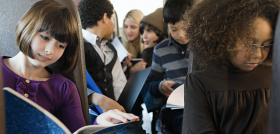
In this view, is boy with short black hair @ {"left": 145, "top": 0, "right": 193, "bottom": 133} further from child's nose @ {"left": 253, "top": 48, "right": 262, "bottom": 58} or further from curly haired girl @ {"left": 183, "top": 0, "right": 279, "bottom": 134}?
child's nose @ {"left": 253, "top": 48, "right": 262, "bottom": 58}

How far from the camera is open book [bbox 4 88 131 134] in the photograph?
516 millimetres

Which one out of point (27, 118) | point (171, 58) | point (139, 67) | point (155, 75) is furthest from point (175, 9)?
point (27, 118)

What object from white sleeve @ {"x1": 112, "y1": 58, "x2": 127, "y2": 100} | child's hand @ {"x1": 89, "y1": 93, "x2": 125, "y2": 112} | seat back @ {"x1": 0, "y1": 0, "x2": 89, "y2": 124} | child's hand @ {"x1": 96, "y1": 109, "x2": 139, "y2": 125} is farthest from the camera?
white sleeve @ {"x1": 112, "y1": 58, "x2": 127, "y2": 100}

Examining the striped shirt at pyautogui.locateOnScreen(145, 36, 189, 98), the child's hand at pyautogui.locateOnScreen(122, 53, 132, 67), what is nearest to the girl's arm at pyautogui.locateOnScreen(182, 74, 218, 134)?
the striped shirt at pyautogui.locateOnScreen(145, 36, 189, 98)

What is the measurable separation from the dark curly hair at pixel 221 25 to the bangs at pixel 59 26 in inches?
16.7

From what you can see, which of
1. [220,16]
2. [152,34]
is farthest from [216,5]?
[152,34]

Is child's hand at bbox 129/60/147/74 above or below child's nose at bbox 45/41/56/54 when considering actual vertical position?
below

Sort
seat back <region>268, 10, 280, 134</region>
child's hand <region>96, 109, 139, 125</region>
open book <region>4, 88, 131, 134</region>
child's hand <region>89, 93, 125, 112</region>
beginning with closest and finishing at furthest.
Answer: seat back <region>268, 10, 280, 134</region>
open book <region>4, 88, 131, 134</region>
child's hand <region>96, 109, 139, 125</region>
child's hand <region>89, 93, 125, 112</region>

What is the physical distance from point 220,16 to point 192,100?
0.87 ft

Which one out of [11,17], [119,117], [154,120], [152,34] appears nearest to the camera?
[119,117]

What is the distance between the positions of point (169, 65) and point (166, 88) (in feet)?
0.64

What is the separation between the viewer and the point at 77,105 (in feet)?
3.06

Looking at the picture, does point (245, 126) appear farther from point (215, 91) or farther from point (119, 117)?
point (119, 117)

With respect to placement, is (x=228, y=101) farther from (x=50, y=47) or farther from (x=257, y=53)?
(x=50, y=47)
